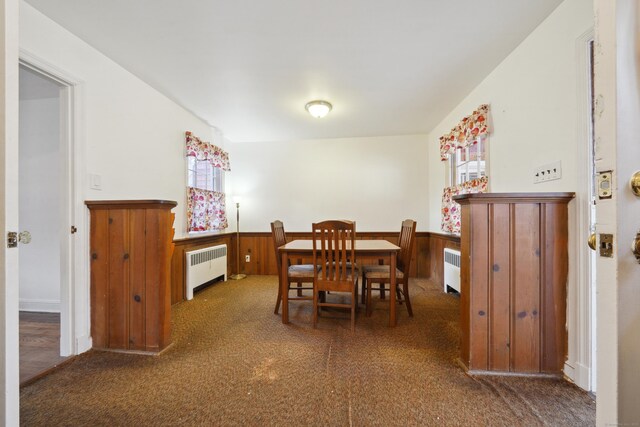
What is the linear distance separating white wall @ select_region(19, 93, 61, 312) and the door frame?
1.31 m

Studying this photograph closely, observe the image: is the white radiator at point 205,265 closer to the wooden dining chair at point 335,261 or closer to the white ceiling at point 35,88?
the wooden dining chair at point 335,261

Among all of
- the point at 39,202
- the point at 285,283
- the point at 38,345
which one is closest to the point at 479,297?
the point at 285,283

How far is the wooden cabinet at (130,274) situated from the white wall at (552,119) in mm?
2635

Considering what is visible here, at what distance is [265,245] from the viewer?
4.31 metres

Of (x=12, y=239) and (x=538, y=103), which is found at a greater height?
(x=538, y=103)

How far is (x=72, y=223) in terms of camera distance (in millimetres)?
1804

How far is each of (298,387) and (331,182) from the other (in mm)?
3255

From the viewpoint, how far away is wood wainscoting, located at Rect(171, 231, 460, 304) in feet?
10.5

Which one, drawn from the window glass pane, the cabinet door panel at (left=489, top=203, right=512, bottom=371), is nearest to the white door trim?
the cabinet door panel at (left=489, top=203, right=512, bottom=371)

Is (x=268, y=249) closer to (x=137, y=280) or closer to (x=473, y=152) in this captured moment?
(x=137, y=280)

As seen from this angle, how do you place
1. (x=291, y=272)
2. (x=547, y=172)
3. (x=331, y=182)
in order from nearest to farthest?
(x=547, y=172)
(x=291, y=272)
(x=331, y=182)

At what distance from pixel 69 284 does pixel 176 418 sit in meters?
1.33

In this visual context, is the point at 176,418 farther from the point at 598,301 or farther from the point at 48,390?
the point at 598,301

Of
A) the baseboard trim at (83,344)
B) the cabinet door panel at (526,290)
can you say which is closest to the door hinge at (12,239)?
the baseboard trim at (83,344)
